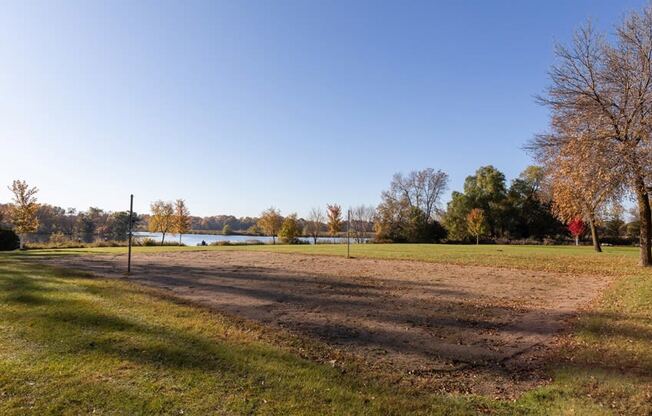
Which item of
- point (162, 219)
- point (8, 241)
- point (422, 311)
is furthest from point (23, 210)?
point (422, 311)

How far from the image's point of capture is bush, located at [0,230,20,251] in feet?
117

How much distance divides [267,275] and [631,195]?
16.8 meters

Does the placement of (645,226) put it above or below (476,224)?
below

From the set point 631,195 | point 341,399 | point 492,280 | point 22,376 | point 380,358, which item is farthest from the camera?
point 631,195

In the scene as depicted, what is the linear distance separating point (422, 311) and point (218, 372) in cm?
595

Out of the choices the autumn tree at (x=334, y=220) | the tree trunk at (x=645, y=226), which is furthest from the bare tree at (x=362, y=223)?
the tree trunk at (x=645, y=226)

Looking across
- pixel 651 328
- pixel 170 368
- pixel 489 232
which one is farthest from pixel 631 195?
pixel 489 232

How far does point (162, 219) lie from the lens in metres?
60.8

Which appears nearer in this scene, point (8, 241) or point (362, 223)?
point (8, 241)

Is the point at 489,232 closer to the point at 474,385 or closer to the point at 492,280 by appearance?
the point at 492,280

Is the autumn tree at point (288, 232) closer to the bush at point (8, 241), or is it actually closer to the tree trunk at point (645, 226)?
the bush at point (8, 241)

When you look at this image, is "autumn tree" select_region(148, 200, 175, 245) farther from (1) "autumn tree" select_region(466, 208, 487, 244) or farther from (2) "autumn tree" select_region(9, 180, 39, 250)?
(1) "autumn tree" select_region(466, 208, 487, 244)

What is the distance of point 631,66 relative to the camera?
Result: 16.8 metres

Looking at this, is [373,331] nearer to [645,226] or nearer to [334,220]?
[645,226]
